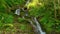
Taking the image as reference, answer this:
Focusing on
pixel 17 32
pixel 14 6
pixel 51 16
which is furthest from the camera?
pixel 14 6

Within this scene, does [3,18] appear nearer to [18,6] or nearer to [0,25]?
[0,25]

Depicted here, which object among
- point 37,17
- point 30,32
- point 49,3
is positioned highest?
point 49,3

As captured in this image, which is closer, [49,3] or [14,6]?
[49,3]

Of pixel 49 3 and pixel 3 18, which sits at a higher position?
pixel 49 3

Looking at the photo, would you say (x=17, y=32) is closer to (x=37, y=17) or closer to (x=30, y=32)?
(x=30, y=32)

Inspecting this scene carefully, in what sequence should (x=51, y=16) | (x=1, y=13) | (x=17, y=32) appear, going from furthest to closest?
1. (x=1, y=13)
2. (x=51, y=16)
3. (x=17, y=32)

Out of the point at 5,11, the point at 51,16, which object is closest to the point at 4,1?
the point at 5,11
